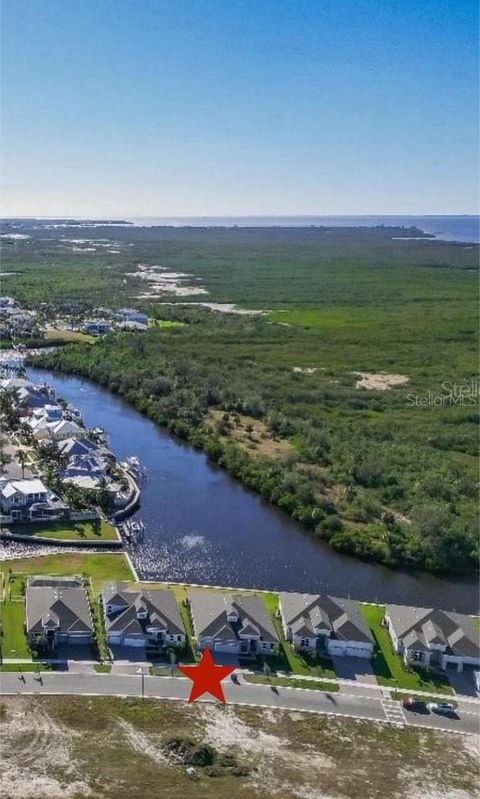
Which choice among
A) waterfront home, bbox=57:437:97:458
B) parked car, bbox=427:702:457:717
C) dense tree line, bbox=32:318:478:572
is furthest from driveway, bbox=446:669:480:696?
waterfront home, bbox=57:437:97:458

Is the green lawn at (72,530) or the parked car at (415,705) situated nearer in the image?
the parked car at (415,705)

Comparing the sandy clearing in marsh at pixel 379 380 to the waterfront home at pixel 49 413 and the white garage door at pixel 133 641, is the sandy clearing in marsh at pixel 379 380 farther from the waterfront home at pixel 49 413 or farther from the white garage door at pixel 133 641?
the white garage door at pixel 133 641

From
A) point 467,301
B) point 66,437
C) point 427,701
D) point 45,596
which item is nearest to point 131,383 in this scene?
point 66,437

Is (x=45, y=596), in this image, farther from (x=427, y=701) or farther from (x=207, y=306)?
(x=207, y=306)

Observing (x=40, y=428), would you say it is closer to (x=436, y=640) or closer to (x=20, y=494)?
(x=20, y=494)

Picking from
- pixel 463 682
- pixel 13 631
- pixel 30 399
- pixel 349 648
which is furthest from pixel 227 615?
pixel 30 399

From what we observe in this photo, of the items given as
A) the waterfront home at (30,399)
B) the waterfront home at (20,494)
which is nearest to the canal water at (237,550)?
the waterfront home at (20,494)
